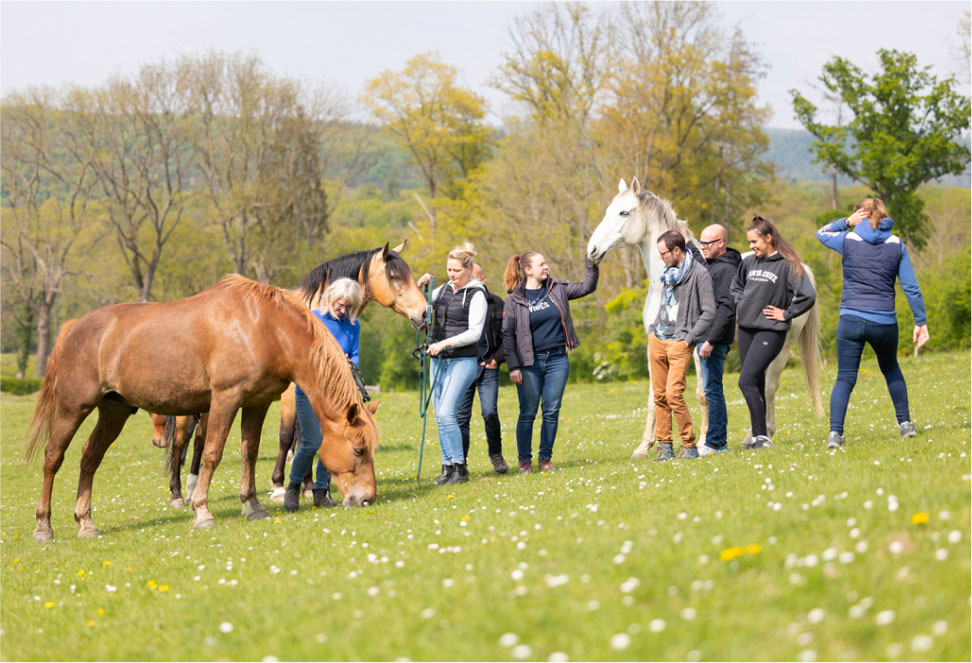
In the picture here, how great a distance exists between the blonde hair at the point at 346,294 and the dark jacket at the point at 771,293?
174 inches

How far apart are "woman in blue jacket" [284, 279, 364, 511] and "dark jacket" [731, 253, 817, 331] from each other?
4449 mm

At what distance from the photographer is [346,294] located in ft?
30.9

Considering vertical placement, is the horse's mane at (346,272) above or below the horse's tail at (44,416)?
above

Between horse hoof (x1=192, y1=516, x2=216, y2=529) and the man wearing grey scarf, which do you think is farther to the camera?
the man wearing grey scarf

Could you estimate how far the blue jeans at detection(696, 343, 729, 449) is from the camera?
388 inches

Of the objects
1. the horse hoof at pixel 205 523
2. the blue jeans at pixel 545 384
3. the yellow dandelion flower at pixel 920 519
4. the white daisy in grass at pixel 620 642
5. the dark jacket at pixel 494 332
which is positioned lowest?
the horse hoof at pixel 205 523

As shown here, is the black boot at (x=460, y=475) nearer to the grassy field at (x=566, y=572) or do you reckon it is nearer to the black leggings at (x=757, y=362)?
the grassy field at (x=566, y=572)

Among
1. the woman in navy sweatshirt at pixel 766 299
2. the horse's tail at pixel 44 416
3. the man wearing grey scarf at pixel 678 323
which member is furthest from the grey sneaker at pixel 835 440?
the horse's tail at pixel 44 416

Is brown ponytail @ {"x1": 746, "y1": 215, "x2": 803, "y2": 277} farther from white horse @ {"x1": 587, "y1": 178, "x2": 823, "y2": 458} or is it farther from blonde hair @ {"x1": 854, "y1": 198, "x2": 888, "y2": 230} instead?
white horse @ {"x1": 587, "y1": 178, "x2": 823, "y2": 458}

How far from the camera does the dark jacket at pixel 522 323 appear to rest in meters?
9.91

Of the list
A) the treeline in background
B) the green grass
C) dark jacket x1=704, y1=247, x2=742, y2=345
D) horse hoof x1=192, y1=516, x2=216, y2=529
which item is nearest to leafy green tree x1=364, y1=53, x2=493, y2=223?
the treeline in background

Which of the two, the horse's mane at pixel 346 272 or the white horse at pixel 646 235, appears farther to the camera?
the white horse at pixel 646 235

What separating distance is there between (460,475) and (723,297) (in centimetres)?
382

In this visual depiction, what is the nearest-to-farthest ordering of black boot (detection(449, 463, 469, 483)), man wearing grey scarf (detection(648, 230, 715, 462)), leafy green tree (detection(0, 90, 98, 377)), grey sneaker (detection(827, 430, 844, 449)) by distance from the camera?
grey sneaker (detection(827, 430, 844, 449))
man wearing grey scarf (detection(648, 230, 715, 462))
black boot (detection(449, 463, 469, 483))
leafy green tree (detection(0, 90, 98, 377))
